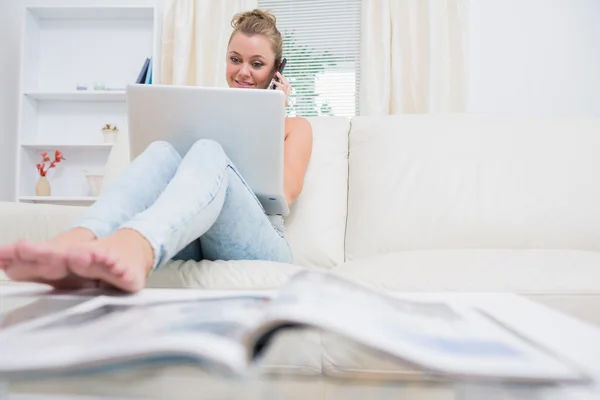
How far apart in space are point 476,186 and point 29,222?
1222 mm

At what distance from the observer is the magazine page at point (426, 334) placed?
0.30m

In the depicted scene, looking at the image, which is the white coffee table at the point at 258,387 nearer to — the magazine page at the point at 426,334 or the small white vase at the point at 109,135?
the magazine page at the point at 426,334

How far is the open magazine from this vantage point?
0.29 m

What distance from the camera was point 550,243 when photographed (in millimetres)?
1431

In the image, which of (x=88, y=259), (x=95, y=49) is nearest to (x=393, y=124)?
(x=88, y=259)

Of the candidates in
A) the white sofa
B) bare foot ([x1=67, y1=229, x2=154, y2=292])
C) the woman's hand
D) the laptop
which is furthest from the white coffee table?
the woman's hand

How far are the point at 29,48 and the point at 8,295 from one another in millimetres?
3241

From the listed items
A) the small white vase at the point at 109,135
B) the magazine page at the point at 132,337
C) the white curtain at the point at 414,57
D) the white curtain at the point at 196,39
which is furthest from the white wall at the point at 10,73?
the magazine page at the point at 132,337

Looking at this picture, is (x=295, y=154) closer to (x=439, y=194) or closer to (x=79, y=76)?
(x=439, y=194)

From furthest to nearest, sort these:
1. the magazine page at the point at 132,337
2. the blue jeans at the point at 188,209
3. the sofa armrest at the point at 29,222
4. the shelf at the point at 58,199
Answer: the shelf at the point at 58,199 → the sofa armrest at the point at 29,222 → the blue jeans at the point at 188,209 → the magazine page at the point at 132,337

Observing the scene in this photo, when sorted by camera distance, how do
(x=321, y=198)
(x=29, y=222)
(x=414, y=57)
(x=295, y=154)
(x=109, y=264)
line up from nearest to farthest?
(x=109, y=264) < (x=29, y=222) < (x=295, y=154) < (x=321, y=198) < (x=414, y=57)

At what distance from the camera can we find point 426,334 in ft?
1.18

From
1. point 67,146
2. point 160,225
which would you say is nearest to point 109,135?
point 67,146

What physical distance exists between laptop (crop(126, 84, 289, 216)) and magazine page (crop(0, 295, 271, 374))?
61 centimetres
